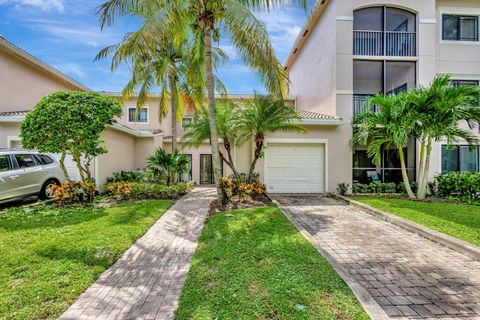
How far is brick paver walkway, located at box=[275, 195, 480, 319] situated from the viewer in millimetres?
3273

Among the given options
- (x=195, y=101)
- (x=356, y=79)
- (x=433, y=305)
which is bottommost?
(x=433, y=305)

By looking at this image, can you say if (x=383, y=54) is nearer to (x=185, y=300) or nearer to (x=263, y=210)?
(x=263, y=210)

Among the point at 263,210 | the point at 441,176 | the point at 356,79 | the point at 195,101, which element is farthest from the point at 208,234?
the point at 356,79

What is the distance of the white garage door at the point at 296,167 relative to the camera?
1252cm

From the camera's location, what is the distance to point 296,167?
12.6m

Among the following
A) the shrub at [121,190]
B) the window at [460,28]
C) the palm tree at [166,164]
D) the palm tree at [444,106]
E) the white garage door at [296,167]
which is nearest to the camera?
the palm tree at [444,106]

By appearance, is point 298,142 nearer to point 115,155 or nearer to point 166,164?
point 166,164

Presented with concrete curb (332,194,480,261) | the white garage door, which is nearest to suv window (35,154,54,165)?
the white garage door

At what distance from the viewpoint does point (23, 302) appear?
325cm

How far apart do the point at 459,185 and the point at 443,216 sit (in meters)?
5.28

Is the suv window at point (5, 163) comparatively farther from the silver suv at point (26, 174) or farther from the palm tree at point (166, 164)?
the palm tree at point (166, 164)

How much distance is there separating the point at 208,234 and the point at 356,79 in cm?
1365

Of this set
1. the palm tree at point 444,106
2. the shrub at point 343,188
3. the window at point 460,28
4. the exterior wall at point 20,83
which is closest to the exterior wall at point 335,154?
the shrub at point 343,188

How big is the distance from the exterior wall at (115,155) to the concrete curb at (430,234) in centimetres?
1148
